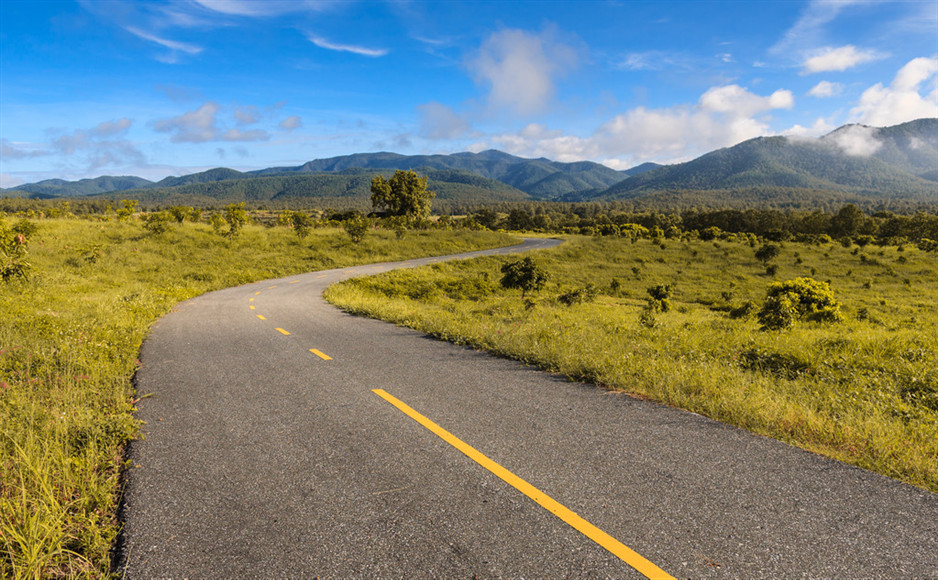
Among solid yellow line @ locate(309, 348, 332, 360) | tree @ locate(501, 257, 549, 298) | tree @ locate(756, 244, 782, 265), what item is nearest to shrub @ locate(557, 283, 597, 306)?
tree @ locate(501, 257, 549, 298)

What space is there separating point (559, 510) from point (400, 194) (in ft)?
213

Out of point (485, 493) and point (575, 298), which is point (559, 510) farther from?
point (575, 298)

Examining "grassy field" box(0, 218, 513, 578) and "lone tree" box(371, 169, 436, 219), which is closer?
"grassy field" box(0, 218, 513, 578)

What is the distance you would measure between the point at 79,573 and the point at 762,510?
5.10 m

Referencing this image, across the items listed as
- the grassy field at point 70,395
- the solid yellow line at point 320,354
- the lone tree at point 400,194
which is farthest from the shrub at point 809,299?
the lone tree at point 400,194

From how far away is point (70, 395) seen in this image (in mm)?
5727

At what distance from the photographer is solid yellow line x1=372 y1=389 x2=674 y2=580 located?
2.93 metres

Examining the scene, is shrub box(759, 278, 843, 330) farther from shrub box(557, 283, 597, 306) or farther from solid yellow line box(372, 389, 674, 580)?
solid yellow line box(372, 389, 674, 580)

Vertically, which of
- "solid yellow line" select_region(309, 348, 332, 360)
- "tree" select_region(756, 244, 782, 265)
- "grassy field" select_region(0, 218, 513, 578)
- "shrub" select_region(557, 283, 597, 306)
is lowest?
"shrub" select_region(557, 283, 597, 306)

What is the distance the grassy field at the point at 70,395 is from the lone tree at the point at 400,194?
4235 cm

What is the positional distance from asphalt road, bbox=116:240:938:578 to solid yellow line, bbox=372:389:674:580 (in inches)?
0.9

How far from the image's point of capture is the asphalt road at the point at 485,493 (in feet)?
9.89

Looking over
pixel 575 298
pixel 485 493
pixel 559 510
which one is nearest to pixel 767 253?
pixel 575 298

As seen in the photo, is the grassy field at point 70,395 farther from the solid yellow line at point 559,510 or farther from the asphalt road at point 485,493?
the solid yellow line at point 559,510
